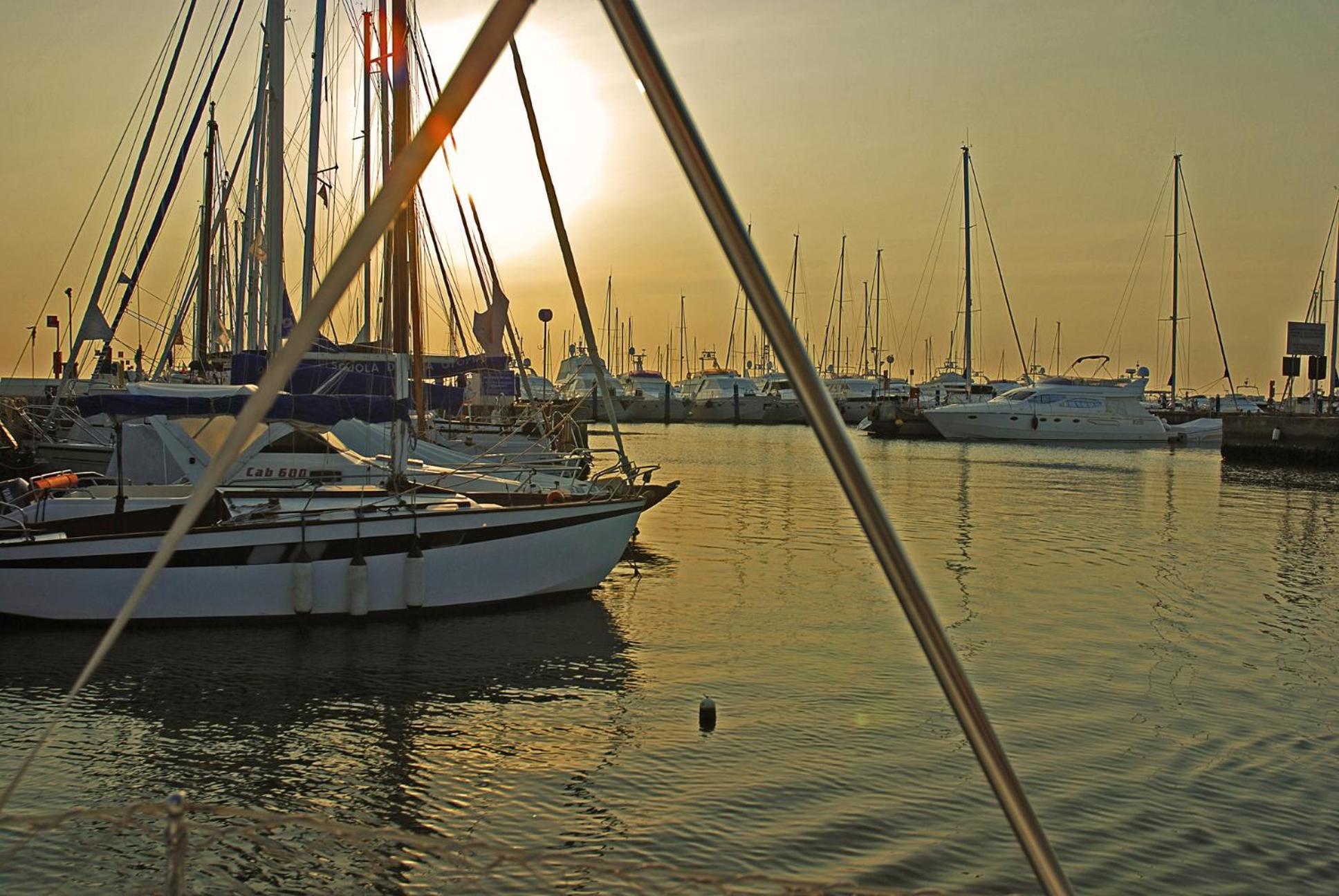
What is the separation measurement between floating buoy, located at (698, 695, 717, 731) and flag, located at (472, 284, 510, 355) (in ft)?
63.0

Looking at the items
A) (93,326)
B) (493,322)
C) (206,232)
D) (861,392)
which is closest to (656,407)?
(861,392)

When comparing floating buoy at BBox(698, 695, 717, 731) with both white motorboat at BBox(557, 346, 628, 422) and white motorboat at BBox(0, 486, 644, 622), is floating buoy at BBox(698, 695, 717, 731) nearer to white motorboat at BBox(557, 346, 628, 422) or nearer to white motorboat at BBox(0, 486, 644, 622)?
white motorboat at BBox(0, 486, 644, 622)

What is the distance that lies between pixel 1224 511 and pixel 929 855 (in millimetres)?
31413

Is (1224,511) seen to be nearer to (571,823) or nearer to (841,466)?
(571,823)

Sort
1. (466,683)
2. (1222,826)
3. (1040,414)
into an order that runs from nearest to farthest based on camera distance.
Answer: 1. (1222,826)
2. (466,683)
3. (1040,414)

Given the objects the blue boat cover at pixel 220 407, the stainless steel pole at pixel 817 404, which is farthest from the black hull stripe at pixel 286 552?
the stainless steel pole at pixel 817 404

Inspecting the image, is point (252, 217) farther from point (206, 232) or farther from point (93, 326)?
point (93, 326)

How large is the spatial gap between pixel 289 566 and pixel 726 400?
354 ft

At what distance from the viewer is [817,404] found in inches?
107

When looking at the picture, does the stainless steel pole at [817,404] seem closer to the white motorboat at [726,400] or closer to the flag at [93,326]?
the flag at [93,326]

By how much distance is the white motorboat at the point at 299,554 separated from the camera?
596 inches

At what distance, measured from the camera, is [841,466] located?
272cm

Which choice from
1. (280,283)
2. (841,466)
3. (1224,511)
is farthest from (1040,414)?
(841,466)

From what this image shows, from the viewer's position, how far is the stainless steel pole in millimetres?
2611
